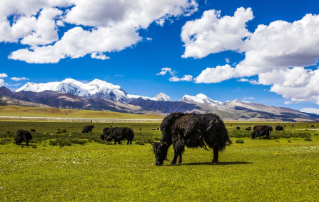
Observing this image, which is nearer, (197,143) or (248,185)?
(248,185)

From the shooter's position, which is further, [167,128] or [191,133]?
[167,128]

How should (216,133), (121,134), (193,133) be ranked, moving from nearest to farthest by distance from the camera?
(193,133) → (216,133) → (121,134)

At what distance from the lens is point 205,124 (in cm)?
1630

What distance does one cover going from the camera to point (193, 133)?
16125mm

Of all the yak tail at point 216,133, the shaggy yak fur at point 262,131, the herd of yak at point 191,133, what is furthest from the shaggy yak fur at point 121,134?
the shaggy yak fur at point 262,131

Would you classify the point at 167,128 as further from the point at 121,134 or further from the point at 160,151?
the point at 121,134

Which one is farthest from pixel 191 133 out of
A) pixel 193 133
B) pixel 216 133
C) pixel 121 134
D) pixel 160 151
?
pixel 121 134

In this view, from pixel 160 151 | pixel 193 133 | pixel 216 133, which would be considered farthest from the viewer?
pixel 160 151

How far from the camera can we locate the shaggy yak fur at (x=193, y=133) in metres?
16.1

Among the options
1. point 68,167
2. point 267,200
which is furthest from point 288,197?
point 68,167

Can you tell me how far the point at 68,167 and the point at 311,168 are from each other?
53.9ft

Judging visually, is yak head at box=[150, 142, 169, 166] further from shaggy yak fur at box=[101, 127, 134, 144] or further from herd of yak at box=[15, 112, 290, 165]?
shaggy yak fur at box=[101, 127, 134, 144]

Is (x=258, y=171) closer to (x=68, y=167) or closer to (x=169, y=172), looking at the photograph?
(x=169, y=172)

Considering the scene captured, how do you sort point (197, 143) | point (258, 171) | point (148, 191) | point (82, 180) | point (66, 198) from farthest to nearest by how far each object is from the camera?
point (197, 143) < point (258, 171) < point (82, 180) < point (148, 191) < point (66, 198)
